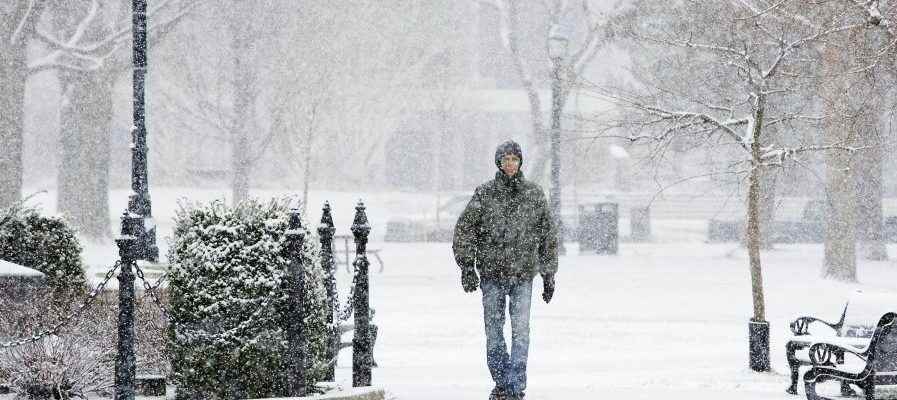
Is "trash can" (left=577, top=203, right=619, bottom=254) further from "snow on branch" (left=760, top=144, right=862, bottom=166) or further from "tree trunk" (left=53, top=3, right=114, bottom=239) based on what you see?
"snow on branch" (left=760, top=144, right=862, bottom=166)

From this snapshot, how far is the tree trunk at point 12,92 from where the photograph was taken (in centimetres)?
2261

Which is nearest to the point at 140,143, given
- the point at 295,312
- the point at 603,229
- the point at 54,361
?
the point at 54,361

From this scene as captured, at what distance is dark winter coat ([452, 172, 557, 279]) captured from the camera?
25.6 feet

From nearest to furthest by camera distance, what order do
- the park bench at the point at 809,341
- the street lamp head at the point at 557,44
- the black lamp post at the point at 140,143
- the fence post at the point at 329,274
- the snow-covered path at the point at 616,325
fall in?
1. the fence post at the point at 329,274
2. the park bench at the point at 809,341
3. the snow-covered path at the point at 616,325
4. the black lamp post at the point at 140,143
5. the street lamp head at the point at 557,44

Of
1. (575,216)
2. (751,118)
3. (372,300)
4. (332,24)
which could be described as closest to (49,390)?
(751,118)

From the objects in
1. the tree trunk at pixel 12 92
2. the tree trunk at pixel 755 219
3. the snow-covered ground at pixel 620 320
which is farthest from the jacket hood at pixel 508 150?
the tree trunk at pixel 12 92

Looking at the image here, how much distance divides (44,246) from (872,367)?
21.2ft

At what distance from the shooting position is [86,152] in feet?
90.3

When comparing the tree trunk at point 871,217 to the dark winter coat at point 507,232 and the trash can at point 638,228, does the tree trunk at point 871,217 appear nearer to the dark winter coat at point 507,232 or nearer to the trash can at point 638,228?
the trash can at point 638,228

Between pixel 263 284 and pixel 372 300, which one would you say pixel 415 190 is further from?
pixel 263 284

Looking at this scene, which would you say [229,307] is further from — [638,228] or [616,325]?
[638,228]

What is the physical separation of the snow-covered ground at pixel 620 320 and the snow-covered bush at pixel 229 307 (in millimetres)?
1644

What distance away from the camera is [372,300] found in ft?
58.9

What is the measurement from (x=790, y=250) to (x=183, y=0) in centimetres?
1672
